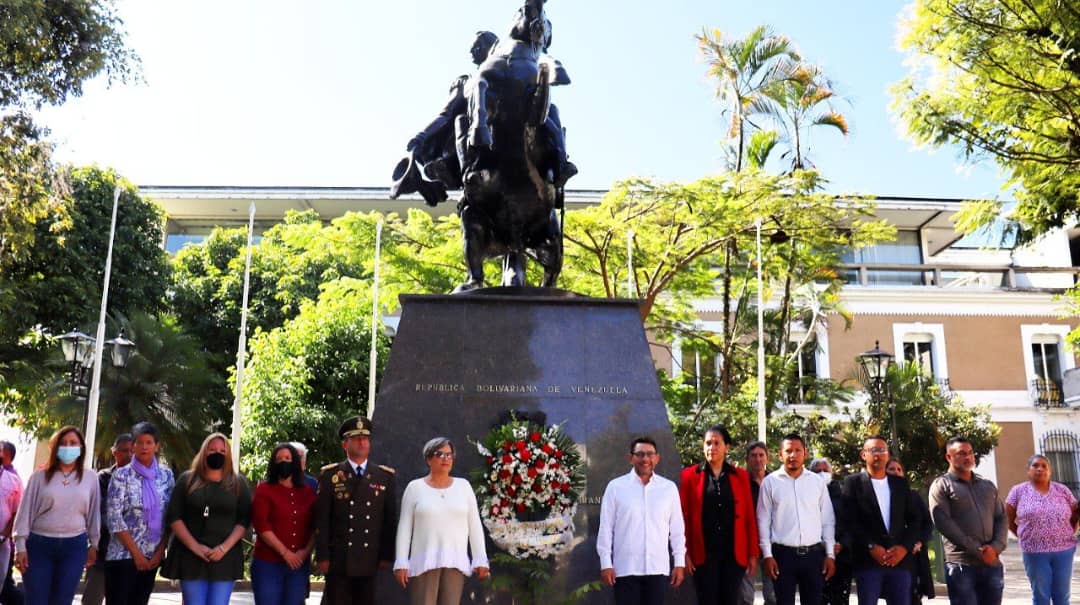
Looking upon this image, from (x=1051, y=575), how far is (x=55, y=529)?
23.7 feet

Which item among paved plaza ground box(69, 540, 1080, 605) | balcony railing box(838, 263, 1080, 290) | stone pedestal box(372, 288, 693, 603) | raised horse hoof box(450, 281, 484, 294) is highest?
balcony railing box(838, 263, 1080, 290)

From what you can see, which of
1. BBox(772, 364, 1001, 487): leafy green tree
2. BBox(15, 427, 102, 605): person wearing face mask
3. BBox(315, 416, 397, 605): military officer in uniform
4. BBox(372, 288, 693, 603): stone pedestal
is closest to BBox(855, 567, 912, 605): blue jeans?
BBox(372, 288, 693, 603): stone pedestal

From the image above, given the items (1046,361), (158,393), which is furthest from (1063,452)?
(158,393)

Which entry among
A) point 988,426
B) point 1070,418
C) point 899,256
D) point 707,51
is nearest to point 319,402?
point 707,51

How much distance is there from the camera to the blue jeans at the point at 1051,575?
717cm

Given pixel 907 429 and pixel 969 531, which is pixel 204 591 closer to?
pixel 969 531

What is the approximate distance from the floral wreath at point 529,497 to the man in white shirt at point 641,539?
1.23ft

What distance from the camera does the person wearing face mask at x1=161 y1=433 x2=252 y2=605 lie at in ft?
18.6

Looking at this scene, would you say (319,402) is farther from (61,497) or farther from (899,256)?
(899,256)

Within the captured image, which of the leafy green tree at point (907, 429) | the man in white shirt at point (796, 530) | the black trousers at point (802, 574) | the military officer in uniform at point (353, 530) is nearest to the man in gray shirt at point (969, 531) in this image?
the man in white shirt at point (796, 530)

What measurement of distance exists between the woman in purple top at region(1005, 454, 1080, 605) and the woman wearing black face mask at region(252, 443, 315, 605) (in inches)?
209

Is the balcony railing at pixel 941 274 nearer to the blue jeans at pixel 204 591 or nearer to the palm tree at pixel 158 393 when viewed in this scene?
the palm tree at pixel 158 393

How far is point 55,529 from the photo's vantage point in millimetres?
6078

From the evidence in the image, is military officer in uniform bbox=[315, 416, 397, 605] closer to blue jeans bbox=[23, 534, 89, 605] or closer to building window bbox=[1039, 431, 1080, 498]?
blue jeans bbox=[23, 534, 89, 605]
